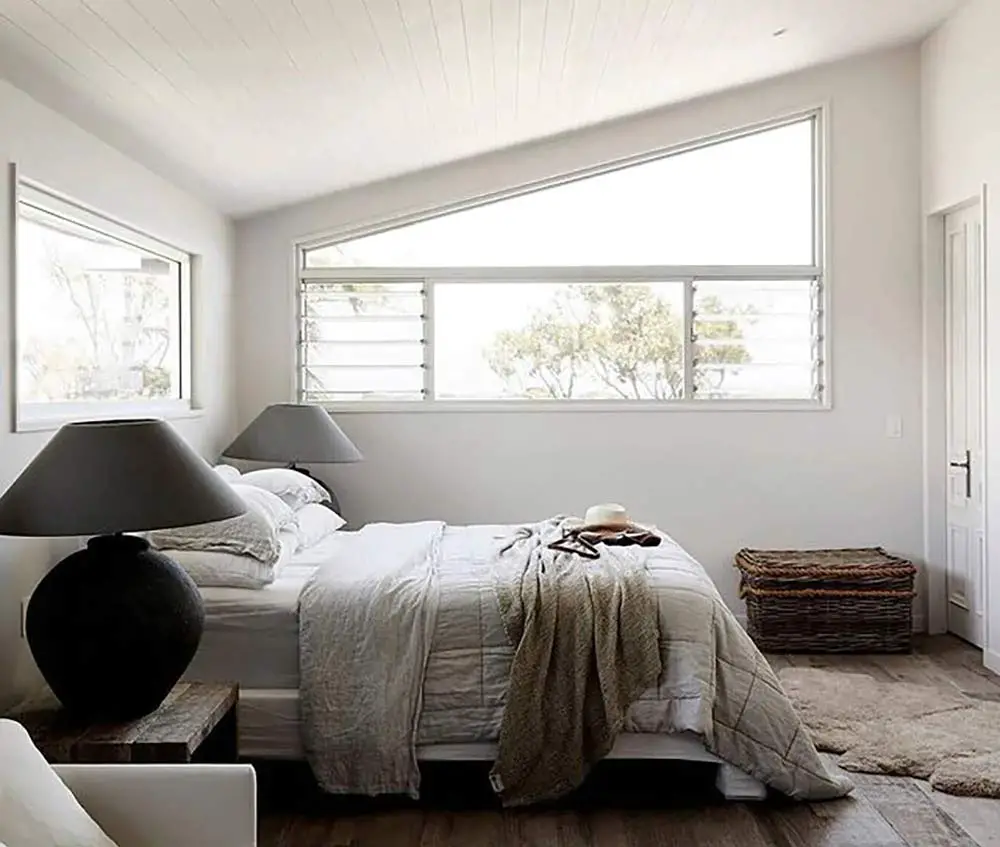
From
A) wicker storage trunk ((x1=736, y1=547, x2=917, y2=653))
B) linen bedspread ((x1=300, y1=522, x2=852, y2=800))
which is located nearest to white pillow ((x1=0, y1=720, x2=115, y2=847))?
linen bedspread ((x1=300, y1=522, x2=852, y2=800))

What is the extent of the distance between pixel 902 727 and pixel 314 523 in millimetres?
2500

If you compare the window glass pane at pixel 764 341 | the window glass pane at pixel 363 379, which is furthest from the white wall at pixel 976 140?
the window glass pane at pixel 363 379

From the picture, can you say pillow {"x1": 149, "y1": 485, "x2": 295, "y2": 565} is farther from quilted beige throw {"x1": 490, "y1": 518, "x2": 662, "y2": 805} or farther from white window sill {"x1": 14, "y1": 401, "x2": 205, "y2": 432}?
quilted beige throw {"x1": 490, "y1": 518, "x2": 662, "y2": 805}

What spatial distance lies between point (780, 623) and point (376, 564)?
254 cm

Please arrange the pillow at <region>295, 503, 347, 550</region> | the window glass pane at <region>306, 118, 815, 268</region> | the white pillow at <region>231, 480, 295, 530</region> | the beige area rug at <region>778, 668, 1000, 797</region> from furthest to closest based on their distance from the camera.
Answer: the window glass pane at <region>306, 118, 815, 268</region> < the pillow at <region>295, 503, 347, 550</region> < the white pillow at <region>231, 480, 295, 530</region> < the beige area rug at <region>778, 668, 1000, 797</region>

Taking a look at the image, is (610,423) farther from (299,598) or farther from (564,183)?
(299,598)

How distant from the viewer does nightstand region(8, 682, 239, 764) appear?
9.20ft

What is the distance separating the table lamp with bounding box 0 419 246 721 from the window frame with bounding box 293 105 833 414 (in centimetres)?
332

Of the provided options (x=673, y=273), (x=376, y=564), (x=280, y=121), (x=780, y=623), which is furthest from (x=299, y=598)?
(x=673, y=273)

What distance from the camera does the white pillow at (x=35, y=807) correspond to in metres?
1.90

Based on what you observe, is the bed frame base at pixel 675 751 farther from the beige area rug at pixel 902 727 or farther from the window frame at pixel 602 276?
the window frame at pixel 602 276

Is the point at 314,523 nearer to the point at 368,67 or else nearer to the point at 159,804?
the point at 368,67

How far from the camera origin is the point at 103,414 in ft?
14.5

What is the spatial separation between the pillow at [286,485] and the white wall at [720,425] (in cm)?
106
